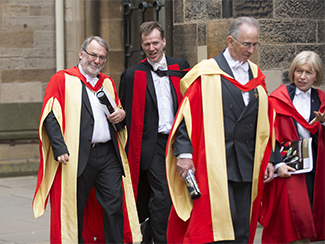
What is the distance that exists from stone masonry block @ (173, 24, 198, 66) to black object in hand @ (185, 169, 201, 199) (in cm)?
245

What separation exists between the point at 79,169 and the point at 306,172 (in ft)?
5.85

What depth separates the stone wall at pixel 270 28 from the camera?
583 centimetres

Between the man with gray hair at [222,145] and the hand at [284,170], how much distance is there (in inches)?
18.7

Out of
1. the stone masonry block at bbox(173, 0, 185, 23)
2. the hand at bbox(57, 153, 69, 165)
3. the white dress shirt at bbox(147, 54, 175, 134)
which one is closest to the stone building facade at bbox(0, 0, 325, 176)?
the stone masonry block at bbox(173, 0, 185, 23)

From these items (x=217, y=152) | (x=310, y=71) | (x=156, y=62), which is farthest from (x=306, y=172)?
(x=156, y=62)

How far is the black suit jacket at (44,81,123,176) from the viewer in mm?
4355

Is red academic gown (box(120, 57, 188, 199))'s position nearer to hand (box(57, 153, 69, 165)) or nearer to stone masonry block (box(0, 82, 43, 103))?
hand (box(57, 153, 69, 165))

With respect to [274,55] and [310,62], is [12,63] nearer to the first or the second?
[274,55]

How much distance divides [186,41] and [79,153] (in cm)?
212

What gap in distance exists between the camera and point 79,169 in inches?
177

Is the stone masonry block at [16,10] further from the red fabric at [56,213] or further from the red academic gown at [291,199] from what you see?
the red academic gown at [291,199]

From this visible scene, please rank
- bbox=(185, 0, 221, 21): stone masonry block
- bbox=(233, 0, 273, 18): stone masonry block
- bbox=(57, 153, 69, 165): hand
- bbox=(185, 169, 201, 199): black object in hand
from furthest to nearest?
bbox=(185, 0, 221, 21): stone masonry block < bbox=(233, 0, 273, 18): stone masonry block < bbox=(57, 153, 69, 165): hand < bbox=(185, 169, 201, 199): black object in hand

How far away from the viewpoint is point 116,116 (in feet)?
15.0

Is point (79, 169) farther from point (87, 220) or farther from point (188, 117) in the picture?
point (188, 117)
